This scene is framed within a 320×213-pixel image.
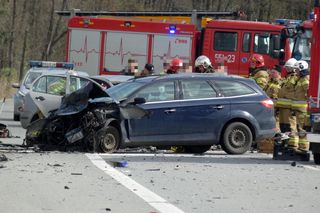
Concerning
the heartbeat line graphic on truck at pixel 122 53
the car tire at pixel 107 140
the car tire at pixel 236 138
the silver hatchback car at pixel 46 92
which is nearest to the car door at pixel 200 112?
the car tire at pixel 236 138

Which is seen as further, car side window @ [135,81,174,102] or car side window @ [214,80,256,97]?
car side window @ [214,80,256,97]

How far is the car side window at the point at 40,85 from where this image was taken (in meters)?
19.2

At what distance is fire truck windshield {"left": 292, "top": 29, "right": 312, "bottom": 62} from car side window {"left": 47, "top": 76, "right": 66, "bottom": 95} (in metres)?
6.09

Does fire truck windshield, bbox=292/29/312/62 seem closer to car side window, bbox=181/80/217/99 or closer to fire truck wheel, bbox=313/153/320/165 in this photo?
car side window, bbox=181/80/217/99

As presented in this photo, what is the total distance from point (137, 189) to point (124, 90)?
15.7 ft

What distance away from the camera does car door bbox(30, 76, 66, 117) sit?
736 inches

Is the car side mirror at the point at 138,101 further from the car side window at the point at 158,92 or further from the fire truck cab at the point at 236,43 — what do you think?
the fire truck cab at the point at 236,43

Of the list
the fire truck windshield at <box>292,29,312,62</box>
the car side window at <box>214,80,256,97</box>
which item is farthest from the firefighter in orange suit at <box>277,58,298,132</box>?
the fire truck windshield at <box>292,29,312,62</box>

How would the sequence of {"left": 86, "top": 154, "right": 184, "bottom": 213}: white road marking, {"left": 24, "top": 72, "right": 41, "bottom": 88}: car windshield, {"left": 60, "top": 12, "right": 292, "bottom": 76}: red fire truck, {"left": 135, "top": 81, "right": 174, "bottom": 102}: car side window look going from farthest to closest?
{"left": 60, "top": 12, "right": 292, "bottom": 76}: red fire truck → {"left": 24, "top": 72, "right": 41, "bottom": 88}: car windshield → {"left": 135, "top": 81, "right": 174, "bottom": 102}: car side window → {"left": 86, "top": 154, "right": 184, "bottom": 213}: white road marking

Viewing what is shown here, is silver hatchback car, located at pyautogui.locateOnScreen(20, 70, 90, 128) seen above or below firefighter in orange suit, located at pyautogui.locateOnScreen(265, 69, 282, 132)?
below

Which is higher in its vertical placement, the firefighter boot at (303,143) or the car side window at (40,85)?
the car side window at (40,85)

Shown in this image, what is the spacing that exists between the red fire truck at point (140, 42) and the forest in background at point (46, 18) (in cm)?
2695

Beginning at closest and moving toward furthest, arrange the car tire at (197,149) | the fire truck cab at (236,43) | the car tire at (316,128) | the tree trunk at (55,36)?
the car tire at (316,128) → the car tire at (197,149) → the fire truck cab at (236,43) → the tree trunk at (55,36)

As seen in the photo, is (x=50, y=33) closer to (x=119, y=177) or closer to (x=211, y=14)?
A: (x=211, y=14)
